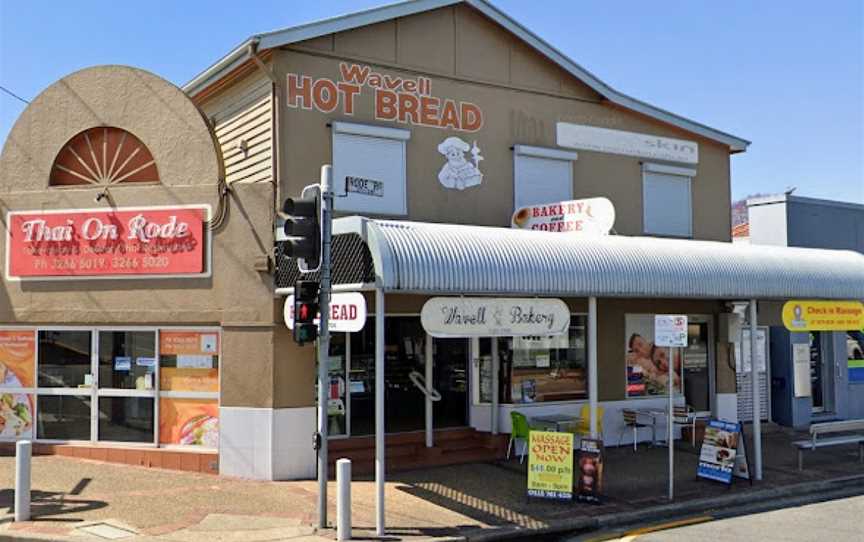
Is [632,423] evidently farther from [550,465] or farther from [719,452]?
[550,465]

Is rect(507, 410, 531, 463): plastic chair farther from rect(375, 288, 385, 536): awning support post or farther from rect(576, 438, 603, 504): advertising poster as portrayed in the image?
rect(375, 288, 385, 536): awning support post

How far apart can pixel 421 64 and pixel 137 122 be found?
4781mm

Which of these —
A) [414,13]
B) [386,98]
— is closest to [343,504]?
[386,98]

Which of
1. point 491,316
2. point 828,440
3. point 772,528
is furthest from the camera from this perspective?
point 828,440

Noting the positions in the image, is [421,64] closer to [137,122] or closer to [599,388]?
[137,122]

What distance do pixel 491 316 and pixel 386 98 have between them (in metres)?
4.77

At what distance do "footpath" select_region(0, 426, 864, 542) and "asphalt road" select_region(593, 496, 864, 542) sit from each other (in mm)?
528

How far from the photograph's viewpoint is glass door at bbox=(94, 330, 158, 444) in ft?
41.2

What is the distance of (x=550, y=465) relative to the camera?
10.6m

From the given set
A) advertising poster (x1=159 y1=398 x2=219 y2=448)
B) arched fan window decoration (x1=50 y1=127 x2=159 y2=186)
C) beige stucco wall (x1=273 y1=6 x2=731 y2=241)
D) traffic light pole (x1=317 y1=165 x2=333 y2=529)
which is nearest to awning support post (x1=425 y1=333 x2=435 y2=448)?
beige stucco wall (x1=273 y1=6 x2=731 y2=241)

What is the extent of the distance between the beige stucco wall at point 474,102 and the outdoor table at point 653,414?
3.46m

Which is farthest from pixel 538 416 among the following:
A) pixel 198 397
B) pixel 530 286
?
pixel 198 397

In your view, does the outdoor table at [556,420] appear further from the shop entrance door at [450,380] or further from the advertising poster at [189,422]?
the advertising poster at [189,422]

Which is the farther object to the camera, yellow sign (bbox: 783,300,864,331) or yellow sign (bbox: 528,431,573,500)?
yellow sign (bbox: 783,300,864,331)
